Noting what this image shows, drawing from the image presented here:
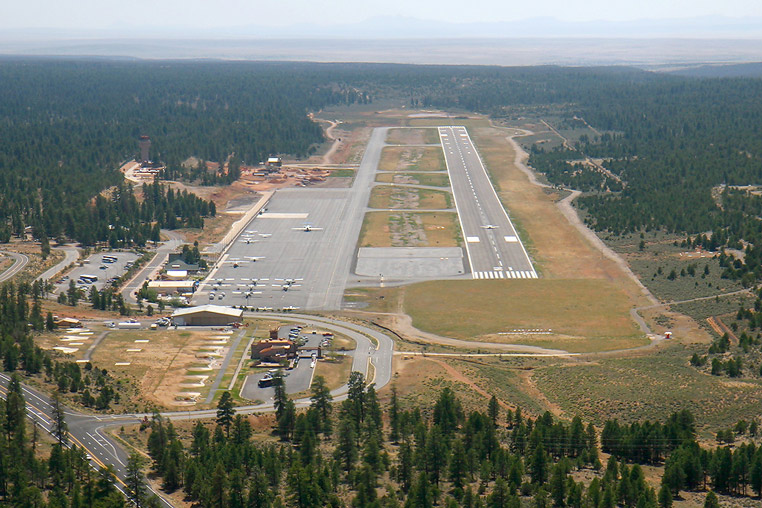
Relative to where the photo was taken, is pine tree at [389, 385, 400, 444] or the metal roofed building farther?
the metal roofed building

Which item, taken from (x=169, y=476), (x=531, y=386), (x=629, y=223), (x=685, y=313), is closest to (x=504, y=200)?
(x=629, y=223)

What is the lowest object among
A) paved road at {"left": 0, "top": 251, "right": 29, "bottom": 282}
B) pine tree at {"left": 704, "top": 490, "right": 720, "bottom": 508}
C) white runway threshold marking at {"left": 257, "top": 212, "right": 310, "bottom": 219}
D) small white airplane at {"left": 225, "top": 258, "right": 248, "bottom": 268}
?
paved road at {"left": 0, "top": 251, "right": 29, "bottom": 282}

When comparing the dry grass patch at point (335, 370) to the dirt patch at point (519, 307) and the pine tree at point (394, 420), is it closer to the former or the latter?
the pine tree at point (394, 420)

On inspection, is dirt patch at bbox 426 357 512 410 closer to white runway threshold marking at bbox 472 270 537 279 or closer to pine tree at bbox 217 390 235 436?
pine tree at bbox 217 390 235 436

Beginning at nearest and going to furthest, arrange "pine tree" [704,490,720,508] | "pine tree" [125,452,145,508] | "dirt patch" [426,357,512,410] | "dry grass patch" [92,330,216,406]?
"pine tree" [704,490,720,508] < "pine tree" [125,452,145,508] < "dirt patch" [426,357,512,410] < "dry grass patch" [92,330,216,406]

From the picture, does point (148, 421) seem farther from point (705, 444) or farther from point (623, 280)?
point (623, 280)

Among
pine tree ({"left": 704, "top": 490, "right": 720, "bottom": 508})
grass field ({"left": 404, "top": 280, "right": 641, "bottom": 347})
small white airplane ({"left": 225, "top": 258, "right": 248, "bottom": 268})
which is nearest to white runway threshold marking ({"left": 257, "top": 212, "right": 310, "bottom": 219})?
small white airplane ({"left": 225, "top": 258, "right": 248, "bottom": 268})

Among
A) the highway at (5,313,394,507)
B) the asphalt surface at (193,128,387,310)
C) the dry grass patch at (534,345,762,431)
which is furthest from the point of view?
the asphalt surface at (193,128,387,310)

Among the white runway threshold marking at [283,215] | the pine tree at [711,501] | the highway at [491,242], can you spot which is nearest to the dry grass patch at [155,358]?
the pine tree at [711,501]
